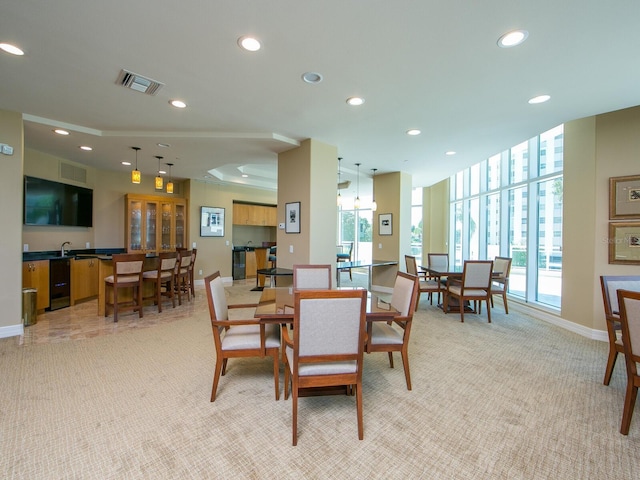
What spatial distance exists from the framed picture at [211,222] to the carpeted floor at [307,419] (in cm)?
440

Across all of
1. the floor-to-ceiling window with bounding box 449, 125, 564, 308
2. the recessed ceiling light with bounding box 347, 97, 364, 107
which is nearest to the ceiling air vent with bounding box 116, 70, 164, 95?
the recessed ceiling light with bounding box 347, 97, 364, 107

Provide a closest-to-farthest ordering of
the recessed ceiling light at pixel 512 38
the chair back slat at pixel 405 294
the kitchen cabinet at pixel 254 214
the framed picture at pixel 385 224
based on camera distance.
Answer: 1. the recessed ceiling light at pixel 512 38
2. the chair back slat at pixel 405 294
3. the framed picture at pixel 385 224
4. the kitchen cabinet at pixel 254 214

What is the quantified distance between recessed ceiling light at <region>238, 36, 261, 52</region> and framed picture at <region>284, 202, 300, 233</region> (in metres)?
2.48

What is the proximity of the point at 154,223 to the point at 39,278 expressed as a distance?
2.66 metres

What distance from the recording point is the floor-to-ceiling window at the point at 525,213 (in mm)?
4711

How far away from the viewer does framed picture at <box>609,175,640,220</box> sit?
11.2ft

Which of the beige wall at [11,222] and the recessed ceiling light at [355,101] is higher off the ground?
the recessed ceiling light at [355,101]

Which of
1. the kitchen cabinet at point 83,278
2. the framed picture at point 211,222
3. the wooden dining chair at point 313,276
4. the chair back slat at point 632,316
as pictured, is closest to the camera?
the chair back slat at point 632,316

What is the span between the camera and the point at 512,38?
2.10m

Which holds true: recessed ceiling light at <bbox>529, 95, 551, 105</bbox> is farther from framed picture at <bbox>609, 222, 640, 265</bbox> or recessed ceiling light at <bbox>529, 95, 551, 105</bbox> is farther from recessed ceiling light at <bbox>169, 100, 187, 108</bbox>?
recessed ceiling light at <bbox>169, 100, 187, 108</bbox>

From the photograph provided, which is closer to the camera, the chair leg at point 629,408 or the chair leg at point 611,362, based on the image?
the chair leg at point 629,408

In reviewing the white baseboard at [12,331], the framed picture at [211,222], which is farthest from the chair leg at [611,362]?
the framed picture at [211,222]

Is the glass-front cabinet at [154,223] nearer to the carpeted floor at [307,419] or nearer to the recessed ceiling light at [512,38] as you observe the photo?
the carpeted floor at [307,419]

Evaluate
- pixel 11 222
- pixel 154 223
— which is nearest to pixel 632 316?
pixel 11 222
